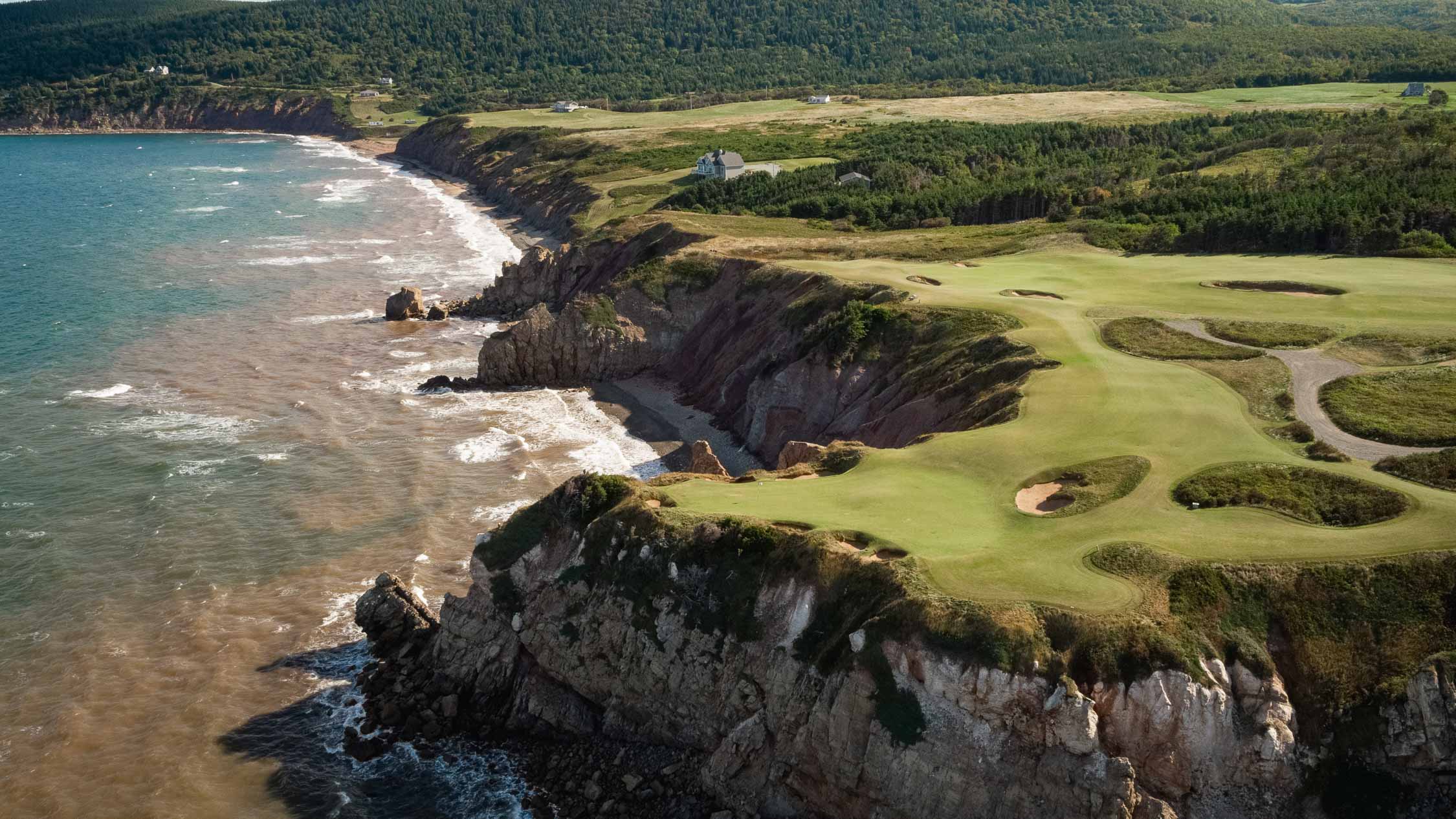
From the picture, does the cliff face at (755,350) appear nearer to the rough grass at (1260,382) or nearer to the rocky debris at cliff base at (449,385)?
the rocky debris at cliff base at (449,385)

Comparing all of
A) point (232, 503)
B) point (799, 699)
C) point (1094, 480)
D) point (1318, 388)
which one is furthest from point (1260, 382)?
point (232, 503)

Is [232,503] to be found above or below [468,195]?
below

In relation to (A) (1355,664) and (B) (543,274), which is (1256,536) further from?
(B) (543,274)

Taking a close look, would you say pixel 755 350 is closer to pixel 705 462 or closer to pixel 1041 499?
pixel 705 462

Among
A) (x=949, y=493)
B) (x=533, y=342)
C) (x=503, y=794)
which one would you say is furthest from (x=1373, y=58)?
(x=503, y=794)

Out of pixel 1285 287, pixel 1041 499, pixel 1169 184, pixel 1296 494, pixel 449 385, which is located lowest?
pixel 449 385

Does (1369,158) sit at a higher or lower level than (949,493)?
higher

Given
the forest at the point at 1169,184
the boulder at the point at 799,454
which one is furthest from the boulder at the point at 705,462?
the forest at the point at 1169,184
